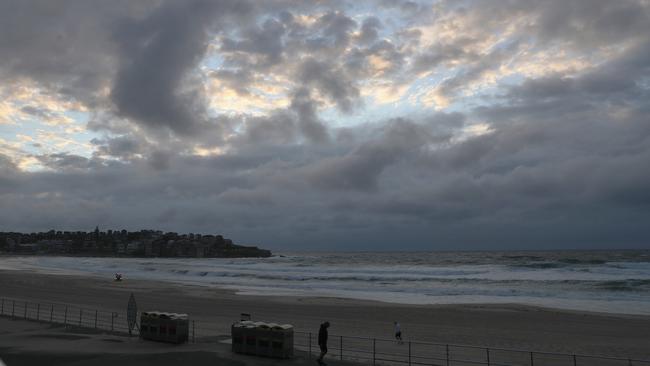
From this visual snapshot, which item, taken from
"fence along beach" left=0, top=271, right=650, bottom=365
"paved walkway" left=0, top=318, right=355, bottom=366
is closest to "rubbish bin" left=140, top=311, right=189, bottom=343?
"paved walkway" left=0, top=318, right=355, bottom=366

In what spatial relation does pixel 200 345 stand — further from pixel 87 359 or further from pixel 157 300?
pixel 157 300

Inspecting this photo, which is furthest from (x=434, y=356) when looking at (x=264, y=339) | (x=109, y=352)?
(x=109, y=352)

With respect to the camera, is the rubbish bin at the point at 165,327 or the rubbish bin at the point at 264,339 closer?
the rubbish bin at the point at 264,339

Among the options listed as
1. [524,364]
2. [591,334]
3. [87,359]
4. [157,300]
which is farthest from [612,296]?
[87,359]

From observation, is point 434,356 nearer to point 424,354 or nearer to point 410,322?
point 424,354

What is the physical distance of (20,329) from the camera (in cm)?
2048

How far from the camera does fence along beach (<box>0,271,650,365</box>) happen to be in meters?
19.8

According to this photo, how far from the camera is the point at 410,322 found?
27.5 metres

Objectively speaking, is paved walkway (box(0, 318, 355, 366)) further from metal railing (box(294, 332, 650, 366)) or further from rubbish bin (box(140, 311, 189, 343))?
metal railing (box(294, 332, 650, 366))

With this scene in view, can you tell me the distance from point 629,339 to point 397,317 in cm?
1188

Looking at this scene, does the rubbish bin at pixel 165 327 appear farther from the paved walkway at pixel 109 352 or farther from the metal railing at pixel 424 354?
the metal railing at pixel 424 354

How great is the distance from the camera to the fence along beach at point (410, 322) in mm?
19797

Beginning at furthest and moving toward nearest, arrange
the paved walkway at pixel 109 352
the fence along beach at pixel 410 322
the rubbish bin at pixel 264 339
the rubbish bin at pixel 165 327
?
the fence along beach at pixel 410 322 → the rubbish bin at pixel 165 327 → the rubbish bin at pixel 264 339 → the paved walkway at pixel 109 352

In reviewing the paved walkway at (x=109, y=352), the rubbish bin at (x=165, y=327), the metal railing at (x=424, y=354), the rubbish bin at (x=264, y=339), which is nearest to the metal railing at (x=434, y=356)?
the metal railing at (x=424, y=354)
